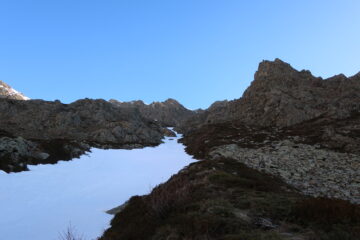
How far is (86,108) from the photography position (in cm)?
7869

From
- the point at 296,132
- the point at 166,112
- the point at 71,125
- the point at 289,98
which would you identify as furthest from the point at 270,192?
the point at 166,112

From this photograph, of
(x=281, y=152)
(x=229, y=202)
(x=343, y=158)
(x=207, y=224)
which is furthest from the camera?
(x=281, y=152)

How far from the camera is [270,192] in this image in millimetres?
12250

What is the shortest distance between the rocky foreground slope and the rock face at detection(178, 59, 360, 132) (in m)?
0.47

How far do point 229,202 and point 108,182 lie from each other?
14504 mm

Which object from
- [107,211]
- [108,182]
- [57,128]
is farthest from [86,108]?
[107,211]

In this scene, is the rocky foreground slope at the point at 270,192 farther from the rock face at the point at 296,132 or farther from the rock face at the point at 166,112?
the rock face at the point at 166,112

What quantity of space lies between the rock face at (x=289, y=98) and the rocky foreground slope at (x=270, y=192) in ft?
1.54

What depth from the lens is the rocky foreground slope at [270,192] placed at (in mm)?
7191

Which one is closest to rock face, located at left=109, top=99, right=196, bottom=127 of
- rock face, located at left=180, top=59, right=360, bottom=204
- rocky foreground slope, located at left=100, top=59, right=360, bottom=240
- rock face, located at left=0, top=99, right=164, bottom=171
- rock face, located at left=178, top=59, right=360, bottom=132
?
rock face, located at left=180, top=59, right=360, bottom=204

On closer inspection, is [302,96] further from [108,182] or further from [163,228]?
[163,228]

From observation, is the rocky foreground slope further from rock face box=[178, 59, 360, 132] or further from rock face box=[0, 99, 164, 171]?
rock face box=[0, 99, 164, 171]

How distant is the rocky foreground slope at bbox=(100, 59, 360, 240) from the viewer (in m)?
7.19

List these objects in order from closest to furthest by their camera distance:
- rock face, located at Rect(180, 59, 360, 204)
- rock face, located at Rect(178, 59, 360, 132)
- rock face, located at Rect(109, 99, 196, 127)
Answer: rock face, located at Rect(180, 59, 360, 204), rock face, located at Rect(178, 59, 360, 132), rock face, located at Rect(109, 99, 196, 127)
